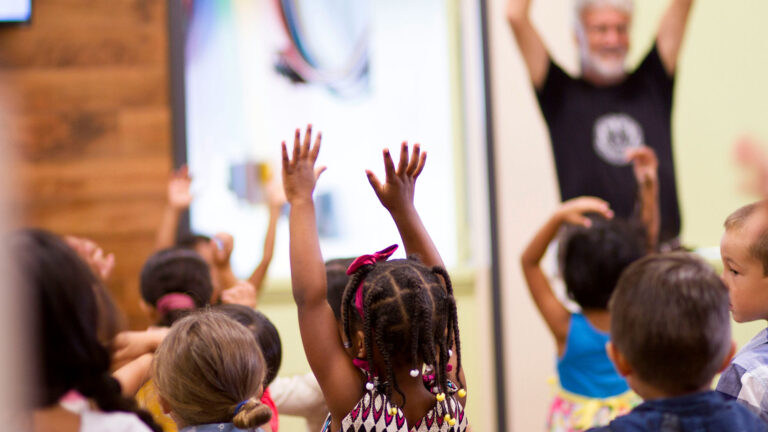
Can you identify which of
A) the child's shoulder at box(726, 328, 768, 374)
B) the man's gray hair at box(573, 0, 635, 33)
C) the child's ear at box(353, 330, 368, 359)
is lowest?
the child's shoulder at box(726, 328, 768, 374)

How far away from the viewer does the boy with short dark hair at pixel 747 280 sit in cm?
134

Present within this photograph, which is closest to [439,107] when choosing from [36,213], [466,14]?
[466,14]

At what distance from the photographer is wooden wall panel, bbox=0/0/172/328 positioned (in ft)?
9.29

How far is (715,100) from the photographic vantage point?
3.07m

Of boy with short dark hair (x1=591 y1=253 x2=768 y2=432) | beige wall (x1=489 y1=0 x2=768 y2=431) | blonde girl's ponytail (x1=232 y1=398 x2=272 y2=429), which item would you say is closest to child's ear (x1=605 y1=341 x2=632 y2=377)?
boy with short dark hair (x1=591 y1=253 x2=768 y2=432)

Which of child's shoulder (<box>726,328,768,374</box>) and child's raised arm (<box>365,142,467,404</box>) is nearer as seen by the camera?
child's shoulder (<box>726,328,768,374</box>)

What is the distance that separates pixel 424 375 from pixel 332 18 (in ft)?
6.09

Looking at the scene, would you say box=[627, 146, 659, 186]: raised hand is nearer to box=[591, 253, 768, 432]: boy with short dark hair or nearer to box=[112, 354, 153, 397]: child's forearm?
box=[591, 253, 768, 432]: boy with short dark hair

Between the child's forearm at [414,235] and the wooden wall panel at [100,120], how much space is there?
1.58 meters

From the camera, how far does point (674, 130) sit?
307 cm

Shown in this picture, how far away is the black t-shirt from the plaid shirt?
171 centimetres

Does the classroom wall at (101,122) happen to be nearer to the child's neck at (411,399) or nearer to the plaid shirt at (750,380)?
the child's neck at (411,399)

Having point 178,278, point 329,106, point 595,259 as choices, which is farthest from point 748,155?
point 178,278

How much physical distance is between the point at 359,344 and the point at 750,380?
2.12 ft
